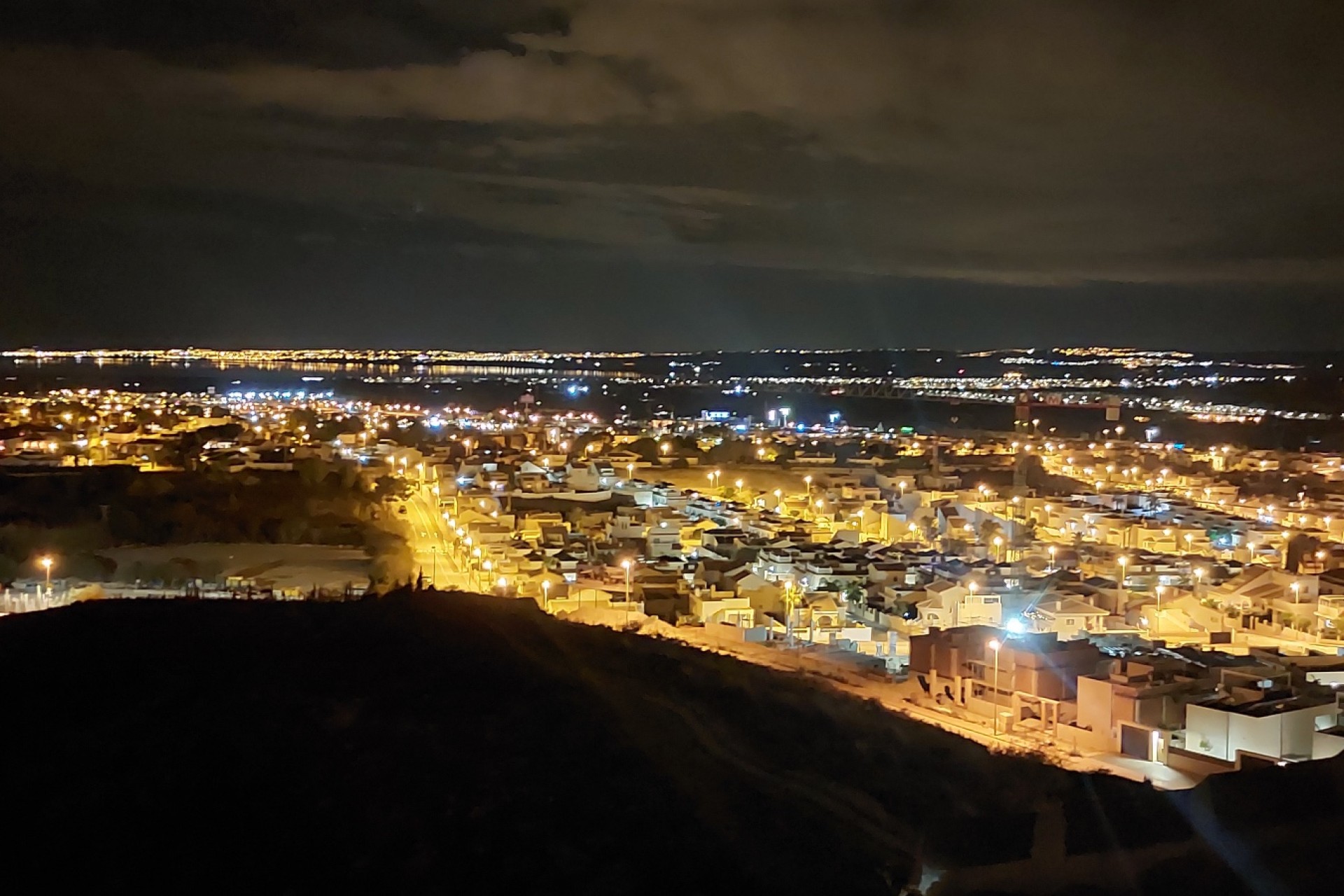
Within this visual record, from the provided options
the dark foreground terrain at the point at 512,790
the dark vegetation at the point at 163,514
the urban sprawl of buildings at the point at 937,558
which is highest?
the dark foreground terrain at the point at 512,790

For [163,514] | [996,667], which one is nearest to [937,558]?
[996,667]

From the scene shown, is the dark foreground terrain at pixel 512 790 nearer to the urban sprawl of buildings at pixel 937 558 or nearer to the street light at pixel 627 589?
the urban sprawl of buildings at pixel 937 558

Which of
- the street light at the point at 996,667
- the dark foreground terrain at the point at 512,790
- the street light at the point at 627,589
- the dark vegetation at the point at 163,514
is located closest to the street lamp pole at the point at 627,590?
the street light at the point at 627,589

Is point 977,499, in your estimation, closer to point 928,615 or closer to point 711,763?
point 928,615

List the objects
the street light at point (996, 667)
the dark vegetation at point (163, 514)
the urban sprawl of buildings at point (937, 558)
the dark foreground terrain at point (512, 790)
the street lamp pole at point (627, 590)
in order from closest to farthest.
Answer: the dark foreground terrain at point (512, 790)
the urban sprawl of buildings at point (937, 558)
the street light at point (996, 667)
the street lamp pole at point (627, 590)
the dark vegetation at point (163, 514)

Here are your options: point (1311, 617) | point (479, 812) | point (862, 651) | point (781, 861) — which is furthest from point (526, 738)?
point (1311, 617)

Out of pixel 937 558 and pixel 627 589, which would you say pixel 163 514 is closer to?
pixel 627 589
